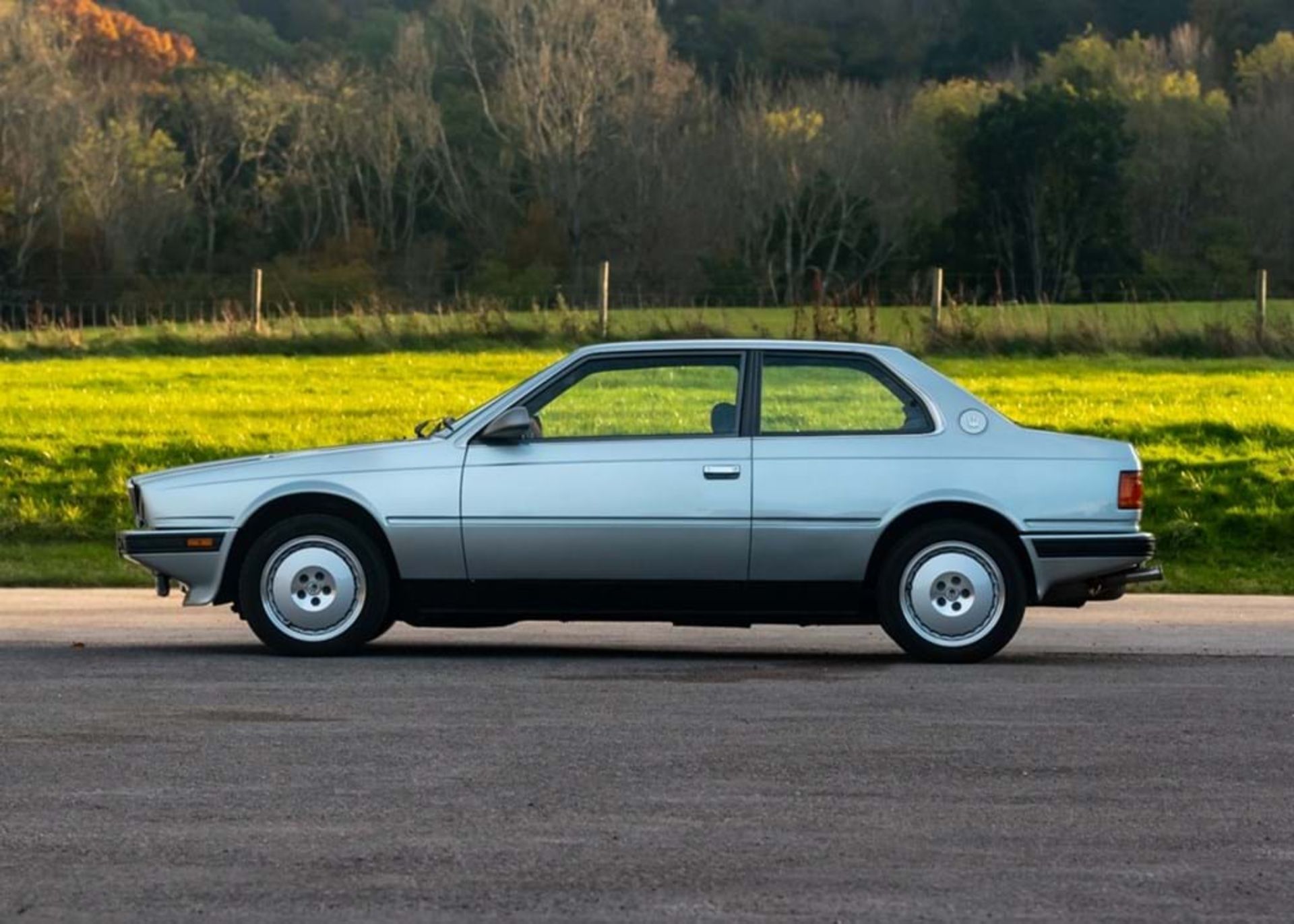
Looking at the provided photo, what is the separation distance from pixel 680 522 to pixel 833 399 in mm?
1099

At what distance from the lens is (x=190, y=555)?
1184cm

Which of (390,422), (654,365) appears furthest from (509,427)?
(390,422)

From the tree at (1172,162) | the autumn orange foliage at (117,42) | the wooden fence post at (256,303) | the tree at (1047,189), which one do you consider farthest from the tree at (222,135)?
the wooden fence post at (256,303)

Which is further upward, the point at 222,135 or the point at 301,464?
the point at 222,135

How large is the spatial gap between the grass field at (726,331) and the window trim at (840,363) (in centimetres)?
1989

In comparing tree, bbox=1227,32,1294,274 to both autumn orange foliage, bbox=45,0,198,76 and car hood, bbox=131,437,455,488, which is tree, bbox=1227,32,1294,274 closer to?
autumn orange foliage, bbox=45,0,198,76

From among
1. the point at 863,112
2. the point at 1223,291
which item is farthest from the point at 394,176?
the point at 1223,291

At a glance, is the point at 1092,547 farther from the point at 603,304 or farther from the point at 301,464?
the point at 603,304

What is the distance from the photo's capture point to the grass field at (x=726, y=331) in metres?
34.1

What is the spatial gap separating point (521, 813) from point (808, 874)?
4.02ft

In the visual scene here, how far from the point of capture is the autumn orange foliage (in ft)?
309

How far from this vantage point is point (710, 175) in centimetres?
8288

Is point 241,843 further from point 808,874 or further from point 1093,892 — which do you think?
point 1093,892

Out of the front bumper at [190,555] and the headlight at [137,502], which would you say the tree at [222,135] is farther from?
the front bumper at [190,555]
